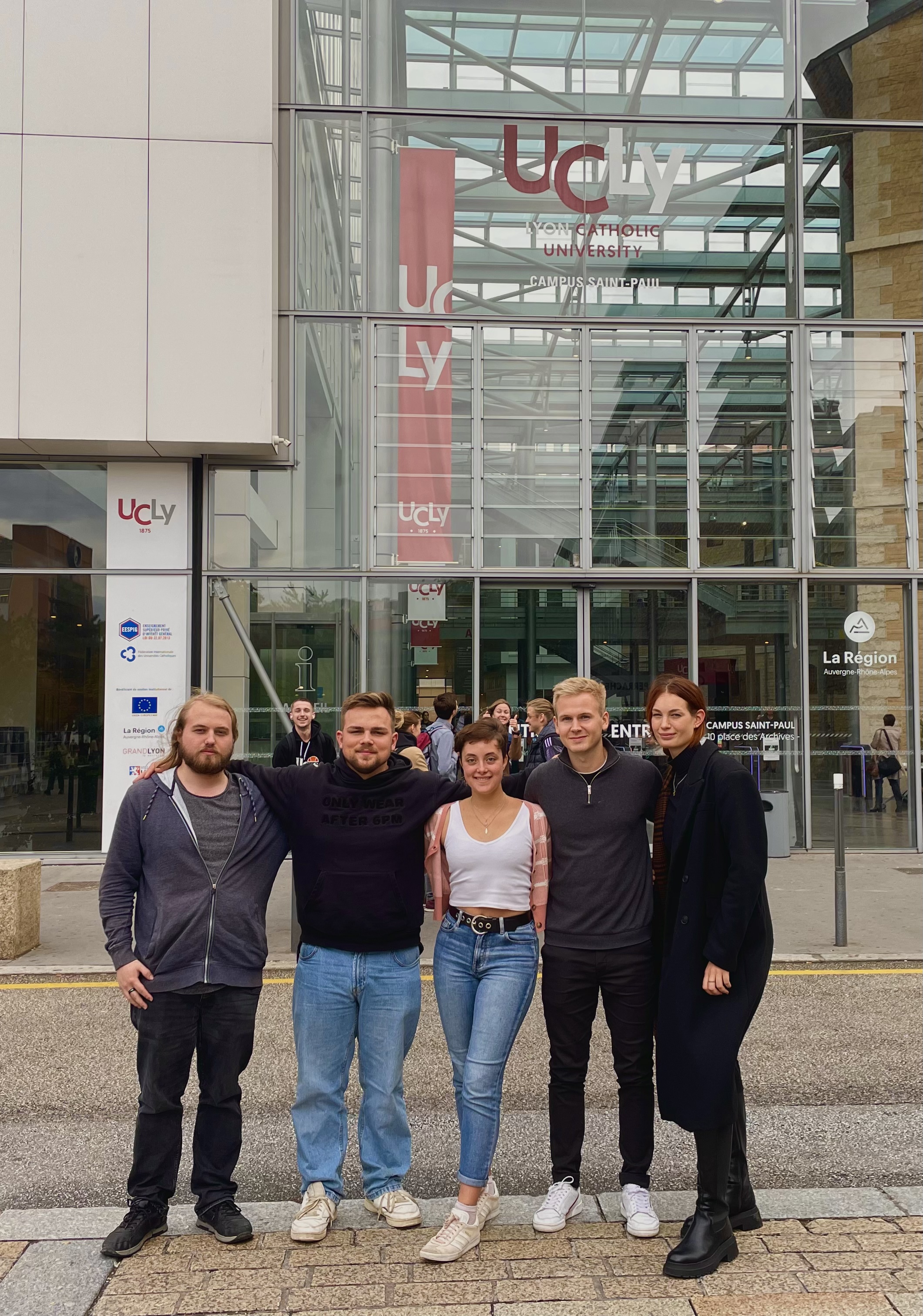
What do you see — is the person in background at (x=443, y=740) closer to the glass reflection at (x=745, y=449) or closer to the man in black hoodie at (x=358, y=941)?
the glass reflection at (x=745, y=449)

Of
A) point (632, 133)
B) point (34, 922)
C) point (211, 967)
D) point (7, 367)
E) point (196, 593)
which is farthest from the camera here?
point (632, 133)

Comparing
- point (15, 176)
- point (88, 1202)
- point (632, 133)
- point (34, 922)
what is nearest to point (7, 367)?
point (15, 176)

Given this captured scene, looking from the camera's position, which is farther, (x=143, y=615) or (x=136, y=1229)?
(x=143, y=615)

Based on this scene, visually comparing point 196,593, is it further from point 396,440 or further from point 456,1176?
point 456,1176

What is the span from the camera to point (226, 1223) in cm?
368

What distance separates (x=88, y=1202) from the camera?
13.6 feet

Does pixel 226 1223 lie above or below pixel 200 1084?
below

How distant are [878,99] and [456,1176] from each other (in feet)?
→ 48.0

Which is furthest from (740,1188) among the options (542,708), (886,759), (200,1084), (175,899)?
(886,759)

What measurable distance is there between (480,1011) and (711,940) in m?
0.83

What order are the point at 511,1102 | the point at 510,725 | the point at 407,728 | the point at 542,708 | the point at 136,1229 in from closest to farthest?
the point at 136,1229
the point at 511,1102
the point at 542,708
the point at 407,728
the point at 510,725

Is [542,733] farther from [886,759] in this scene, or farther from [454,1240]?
[886,759]

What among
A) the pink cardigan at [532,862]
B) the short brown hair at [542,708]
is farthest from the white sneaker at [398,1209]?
the short brown hair at [542,708]

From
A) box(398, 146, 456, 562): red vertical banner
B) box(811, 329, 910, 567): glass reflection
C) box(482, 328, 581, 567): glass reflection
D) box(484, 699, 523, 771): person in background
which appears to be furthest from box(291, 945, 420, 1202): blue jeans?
box(811, 329, 910, 567): glass reflection
